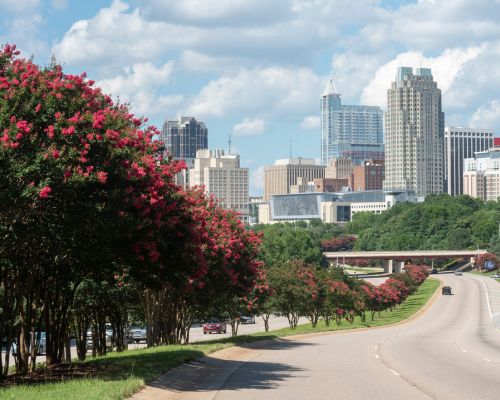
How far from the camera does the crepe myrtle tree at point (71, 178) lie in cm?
2214

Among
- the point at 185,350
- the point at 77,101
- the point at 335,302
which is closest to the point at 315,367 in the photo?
the point at 185,350

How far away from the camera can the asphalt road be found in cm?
2369

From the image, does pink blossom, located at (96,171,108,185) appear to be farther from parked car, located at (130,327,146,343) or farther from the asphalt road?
parked car, located at (130,327,146,343)

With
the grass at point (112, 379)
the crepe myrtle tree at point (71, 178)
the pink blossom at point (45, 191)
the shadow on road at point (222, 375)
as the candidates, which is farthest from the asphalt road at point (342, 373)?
the pink blossom at point (45, 191)

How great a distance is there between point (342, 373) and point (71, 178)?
11037 mm

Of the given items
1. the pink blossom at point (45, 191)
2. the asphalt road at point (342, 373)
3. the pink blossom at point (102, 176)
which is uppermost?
the pink blossom at point (102, 176)

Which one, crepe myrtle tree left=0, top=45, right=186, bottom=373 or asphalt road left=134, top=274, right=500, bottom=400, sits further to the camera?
asphalt road left=134, top=274, right=500, bottom=400

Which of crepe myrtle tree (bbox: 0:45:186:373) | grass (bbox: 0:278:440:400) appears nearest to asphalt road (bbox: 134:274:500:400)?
grass (bbox: 0:278:440:400)

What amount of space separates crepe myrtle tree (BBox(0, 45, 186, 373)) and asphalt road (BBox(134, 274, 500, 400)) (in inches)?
150

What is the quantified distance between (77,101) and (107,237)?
10.5ft

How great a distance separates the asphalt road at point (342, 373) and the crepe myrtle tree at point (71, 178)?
150 inches

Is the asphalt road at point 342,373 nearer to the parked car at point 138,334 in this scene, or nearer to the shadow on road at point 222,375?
the shadow on road at point 222,375

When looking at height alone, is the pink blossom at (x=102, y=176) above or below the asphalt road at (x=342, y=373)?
above

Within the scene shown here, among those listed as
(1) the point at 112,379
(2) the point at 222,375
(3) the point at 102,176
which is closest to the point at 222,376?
(2) the point at 222,375
